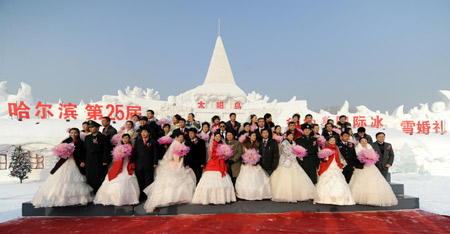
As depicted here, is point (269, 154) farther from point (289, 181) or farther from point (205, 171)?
point (205, 171)

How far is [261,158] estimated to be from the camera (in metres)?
5.50

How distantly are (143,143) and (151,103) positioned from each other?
2182 cm

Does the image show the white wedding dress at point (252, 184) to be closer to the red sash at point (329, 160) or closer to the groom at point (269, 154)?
the groom at point (269, 154)

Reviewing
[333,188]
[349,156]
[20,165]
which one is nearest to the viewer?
[333,188]

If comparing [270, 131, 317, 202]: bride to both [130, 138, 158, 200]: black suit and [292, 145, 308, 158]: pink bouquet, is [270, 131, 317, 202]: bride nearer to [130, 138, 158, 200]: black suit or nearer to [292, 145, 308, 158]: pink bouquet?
[292, 145, 308, 158]: pink bouquet

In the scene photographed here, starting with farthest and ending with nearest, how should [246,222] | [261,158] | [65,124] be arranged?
1. [65,124]
2. [261,158]
3. [246,222]

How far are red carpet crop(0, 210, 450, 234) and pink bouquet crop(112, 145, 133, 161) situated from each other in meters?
1.14

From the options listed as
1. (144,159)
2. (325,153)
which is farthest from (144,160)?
(325,153)

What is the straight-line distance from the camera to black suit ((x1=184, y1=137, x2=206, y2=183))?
5363 mm

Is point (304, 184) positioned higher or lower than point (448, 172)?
higher

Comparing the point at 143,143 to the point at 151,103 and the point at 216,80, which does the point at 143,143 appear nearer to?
the point at 216,80

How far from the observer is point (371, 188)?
5.29 metres

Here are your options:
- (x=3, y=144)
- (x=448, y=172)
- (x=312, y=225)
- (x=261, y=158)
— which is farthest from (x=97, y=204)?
(x=448, y=172)

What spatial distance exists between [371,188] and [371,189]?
0.8 inches
